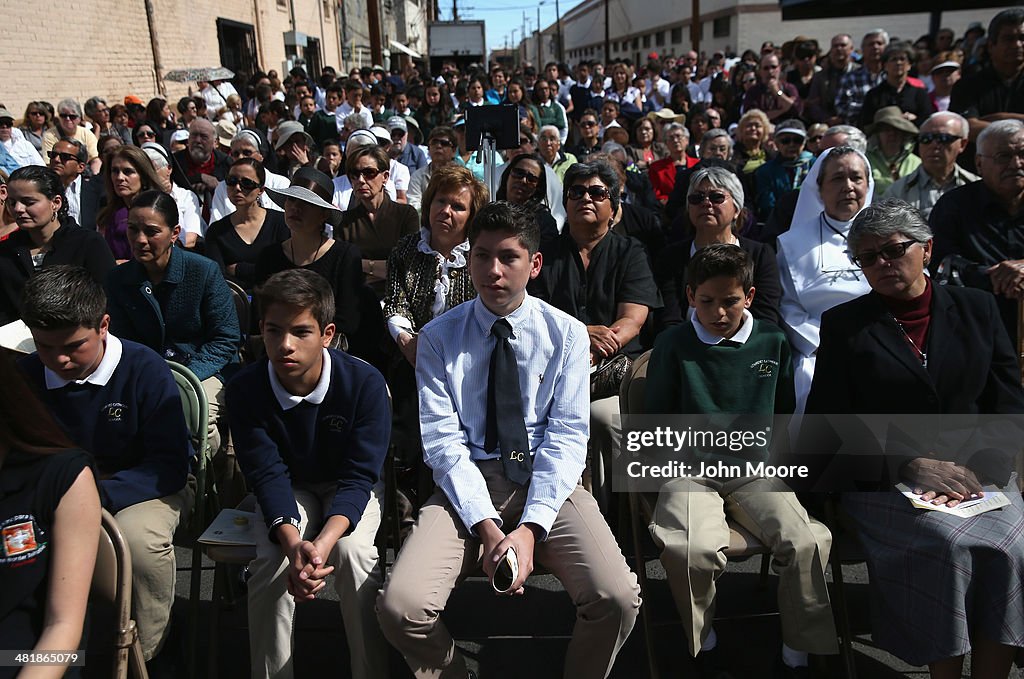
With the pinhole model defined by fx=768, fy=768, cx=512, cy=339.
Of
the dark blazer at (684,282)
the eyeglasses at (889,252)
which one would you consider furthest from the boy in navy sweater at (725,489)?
the dark blazer at (684,282)

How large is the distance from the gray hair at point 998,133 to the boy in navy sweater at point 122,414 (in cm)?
373

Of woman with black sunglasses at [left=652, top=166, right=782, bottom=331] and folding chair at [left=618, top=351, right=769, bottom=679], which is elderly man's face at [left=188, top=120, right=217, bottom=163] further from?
folding chair at [left=618, top=351, right=769, bottom=679]

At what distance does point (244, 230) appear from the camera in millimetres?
4914

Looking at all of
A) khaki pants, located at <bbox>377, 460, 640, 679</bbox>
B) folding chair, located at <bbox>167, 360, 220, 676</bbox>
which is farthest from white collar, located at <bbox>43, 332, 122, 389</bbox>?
khaki pants, located at <bbox>377, 460, 640, 679</bbox>

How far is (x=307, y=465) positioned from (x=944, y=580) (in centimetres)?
208

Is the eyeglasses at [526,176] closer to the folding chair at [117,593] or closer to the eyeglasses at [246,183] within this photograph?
the eyeglasses at [246,183]

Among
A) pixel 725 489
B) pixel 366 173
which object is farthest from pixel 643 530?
pixel 366 173

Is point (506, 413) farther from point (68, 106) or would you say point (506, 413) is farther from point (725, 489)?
point (68, 106)

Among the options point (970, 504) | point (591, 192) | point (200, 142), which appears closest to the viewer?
point (970, 504)

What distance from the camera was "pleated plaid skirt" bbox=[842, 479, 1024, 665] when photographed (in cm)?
230

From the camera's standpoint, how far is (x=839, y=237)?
390cm

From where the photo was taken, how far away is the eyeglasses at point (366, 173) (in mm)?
4996

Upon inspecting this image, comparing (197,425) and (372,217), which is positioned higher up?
(372,217)

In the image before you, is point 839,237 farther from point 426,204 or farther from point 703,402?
point 426,204
